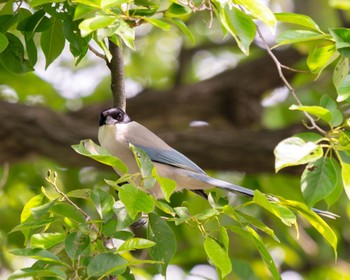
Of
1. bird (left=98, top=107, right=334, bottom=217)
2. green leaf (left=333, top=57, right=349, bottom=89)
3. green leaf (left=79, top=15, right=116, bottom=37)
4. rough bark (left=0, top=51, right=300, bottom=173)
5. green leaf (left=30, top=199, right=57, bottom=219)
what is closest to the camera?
green leaf (left=79, top=15, right=116, bottom=37)

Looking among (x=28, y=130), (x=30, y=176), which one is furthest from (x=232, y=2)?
(x=30, y=176)

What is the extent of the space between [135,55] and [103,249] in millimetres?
5178

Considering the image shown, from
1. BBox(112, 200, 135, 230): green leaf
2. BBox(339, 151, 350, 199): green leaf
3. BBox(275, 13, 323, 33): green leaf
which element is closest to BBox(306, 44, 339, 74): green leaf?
BBox(275, 13, 323, 33): green leaf

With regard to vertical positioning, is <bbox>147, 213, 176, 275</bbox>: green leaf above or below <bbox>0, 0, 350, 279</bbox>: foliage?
below

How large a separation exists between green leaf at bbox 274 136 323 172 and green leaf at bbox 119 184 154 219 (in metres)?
0.34

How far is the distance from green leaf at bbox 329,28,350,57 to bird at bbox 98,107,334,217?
81 centimetres

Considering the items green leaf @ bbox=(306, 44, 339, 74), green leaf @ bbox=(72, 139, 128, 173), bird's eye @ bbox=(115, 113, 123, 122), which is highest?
green leaf @ bbox=(72, 139, 128, 173)

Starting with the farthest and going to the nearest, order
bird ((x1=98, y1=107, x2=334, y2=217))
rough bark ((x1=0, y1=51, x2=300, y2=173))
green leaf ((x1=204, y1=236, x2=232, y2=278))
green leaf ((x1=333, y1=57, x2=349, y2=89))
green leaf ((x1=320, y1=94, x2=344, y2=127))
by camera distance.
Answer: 1. rough bark ((x1=0, y1=51, x2=300, y2=173))
2. bird ((x1=98, y1=107, x2=334, y2=217))
3. green leaf ((x1=333, y1=57, x2=349, y2=89))
4. green leaf ((x1=320, y1=94, x2=344, y2=127))
5. green leaf ((x1=204, y1=236, x2=232, y2=278))

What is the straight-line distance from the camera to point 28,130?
478 centimetres

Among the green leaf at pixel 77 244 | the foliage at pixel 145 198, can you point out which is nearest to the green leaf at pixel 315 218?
the foliage at pixel 145 198

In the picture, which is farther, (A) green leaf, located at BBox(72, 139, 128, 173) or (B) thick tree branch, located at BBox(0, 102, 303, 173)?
(B) thick tree branch, located at BBox(0, 102, 303, 173)

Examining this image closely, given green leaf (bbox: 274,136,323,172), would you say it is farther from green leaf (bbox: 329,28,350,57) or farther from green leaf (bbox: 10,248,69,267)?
green leaf (bbox: 10,248,69,267)

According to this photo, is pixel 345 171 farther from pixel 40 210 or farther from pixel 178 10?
pixel 40 210

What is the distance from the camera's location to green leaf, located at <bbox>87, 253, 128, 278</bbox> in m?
1.89
